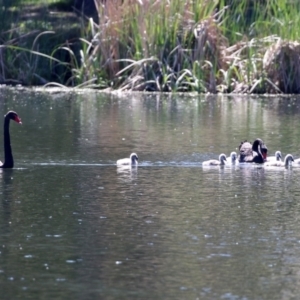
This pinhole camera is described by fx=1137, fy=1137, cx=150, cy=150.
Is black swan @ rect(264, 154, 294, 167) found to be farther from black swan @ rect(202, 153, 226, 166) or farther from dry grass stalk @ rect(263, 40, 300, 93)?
dry grass stalk @ rect(263, 40, 300, 93)

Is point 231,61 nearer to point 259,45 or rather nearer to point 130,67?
point 259,45

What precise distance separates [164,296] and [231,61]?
22.0 m

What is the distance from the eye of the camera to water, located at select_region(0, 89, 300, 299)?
10.2m

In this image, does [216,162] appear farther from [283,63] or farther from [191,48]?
[191,48]

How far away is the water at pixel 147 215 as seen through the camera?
10.2 m

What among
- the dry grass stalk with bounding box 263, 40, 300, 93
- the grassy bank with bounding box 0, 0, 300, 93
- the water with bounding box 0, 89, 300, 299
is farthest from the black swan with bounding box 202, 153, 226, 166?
the dry grass stalk with bounding box 263, 40, 300, 93

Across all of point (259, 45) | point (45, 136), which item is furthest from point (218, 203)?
point (259, 45)

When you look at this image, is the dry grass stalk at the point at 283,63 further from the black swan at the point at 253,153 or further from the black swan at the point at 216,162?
the black swan at the point at 216,162

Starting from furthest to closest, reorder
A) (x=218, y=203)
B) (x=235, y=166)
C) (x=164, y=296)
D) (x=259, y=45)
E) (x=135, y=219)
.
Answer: (x=259, y=45)
(x=235, y=166)
(x=218, y=203)
(x=135, y=219)
(x=164, y=296)

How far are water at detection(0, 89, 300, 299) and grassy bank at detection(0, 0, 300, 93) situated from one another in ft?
22.6

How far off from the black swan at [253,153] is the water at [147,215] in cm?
46

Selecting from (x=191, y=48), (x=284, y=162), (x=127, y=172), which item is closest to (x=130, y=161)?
(x=127, y=172)

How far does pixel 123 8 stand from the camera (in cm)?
3194

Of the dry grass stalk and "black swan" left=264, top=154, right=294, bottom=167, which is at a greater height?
Result: the dry grass stalk
